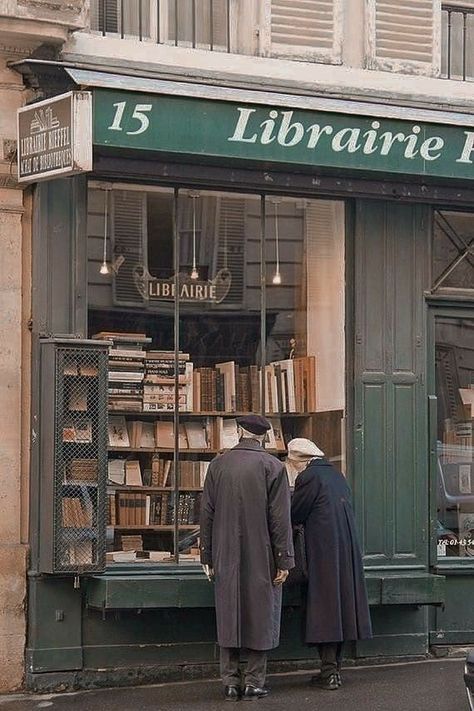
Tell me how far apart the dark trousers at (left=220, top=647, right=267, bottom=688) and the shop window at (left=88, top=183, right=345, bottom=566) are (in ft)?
3.87

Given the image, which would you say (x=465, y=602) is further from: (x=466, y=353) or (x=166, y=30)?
(x=166, y=30)

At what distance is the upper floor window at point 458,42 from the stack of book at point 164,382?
10.8 feet

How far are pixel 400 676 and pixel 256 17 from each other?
503cm

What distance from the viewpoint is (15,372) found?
1090 cm

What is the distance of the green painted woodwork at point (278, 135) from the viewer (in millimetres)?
10609

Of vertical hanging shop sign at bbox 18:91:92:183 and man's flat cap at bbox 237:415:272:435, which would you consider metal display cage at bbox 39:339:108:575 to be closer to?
man's flat cap at bbox 237:415:272:435

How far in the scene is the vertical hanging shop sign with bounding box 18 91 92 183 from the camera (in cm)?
1010

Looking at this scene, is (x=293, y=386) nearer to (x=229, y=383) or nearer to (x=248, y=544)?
(x=229, y=383)

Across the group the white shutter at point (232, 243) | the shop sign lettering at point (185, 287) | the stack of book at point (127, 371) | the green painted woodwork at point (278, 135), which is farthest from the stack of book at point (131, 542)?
the green painted woodwork at point (278, 135)

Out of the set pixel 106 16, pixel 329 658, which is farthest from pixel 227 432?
pixel 106 16

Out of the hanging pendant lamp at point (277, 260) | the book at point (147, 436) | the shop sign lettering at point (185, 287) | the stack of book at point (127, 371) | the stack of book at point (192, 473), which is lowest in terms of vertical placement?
Result: the stack of book at point (192, 473)

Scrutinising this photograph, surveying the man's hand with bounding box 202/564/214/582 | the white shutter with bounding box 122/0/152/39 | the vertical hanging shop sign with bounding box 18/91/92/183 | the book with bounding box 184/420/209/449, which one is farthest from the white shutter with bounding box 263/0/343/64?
the man's hand with bounding box 202/564/214/582

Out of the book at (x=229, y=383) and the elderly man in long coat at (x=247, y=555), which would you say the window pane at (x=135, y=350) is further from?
the elderly man in long coat at (x=247, y=555)

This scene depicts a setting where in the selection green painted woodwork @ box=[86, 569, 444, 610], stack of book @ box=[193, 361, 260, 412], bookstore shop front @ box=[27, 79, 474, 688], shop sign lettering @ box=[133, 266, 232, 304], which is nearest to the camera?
green painted woodwork @ box=[86, 569, 444, 610]
